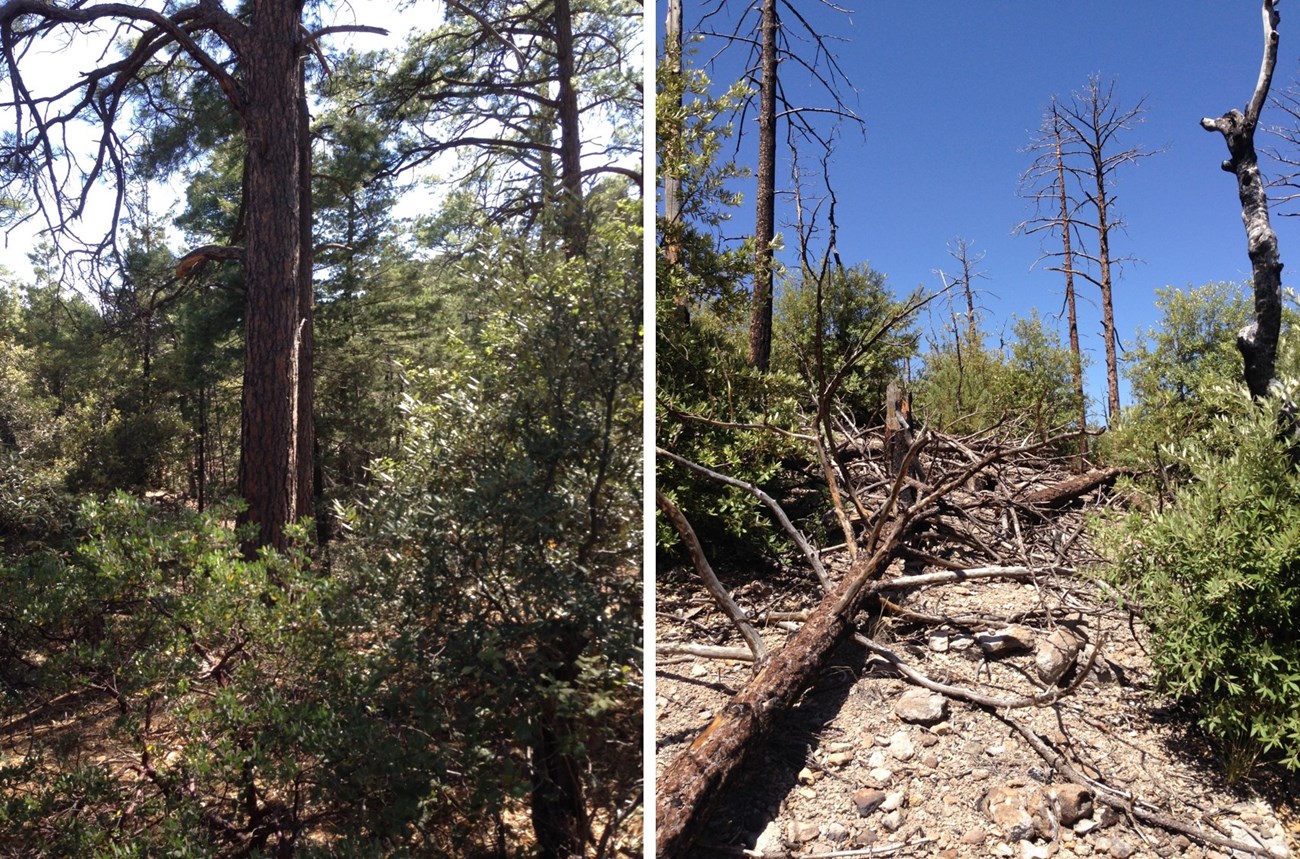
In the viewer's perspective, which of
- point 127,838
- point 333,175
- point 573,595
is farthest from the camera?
point 333,175

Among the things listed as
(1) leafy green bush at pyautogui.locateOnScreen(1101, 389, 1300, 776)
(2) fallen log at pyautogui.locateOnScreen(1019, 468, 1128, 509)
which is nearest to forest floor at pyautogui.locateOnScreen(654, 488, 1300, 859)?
(1) leafy green bush at pyautogui.locateOnScreen(1101, 389, 1300, 776)

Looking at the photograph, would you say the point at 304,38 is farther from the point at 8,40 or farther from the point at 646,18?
the point at 646,18

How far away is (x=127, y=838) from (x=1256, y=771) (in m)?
2.19

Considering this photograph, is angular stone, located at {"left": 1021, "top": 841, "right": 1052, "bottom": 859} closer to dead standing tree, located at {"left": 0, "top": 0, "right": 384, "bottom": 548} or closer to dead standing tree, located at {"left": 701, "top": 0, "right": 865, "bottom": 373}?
dead standing tree, located at {"left": 0, "top": 0, "right": 384, "bottom": 548}

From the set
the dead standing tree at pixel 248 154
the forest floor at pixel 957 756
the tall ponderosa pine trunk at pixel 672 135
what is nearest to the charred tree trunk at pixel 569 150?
the dead standing tree at pixel 248 154

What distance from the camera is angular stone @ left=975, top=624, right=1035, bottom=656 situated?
1.95m

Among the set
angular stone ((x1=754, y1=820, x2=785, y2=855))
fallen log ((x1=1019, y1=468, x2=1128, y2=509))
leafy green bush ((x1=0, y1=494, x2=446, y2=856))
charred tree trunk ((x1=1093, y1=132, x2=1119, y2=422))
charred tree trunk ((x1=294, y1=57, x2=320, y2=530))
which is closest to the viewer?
leafy green bush ((x1=0, y1=494, x2=446, y2=856))

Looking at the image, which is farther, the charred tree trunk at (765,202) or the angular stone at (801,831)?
the charred tree trunk at (765,202)

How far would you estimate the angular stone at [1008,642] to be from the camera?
6.41 ft

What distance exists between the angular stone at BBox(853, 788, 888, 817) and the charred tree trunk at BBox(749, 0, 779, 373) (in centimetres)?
182

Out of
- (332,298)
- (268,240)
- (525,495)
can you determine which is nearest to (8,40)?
(268,240)

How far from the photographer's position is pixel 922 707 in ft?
5.53

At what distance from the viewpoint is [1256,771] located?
164 centimetres

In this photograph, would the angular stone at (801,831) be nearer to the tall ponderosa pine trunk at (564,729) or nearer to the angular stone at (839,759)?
the angular stone at (839,759)
